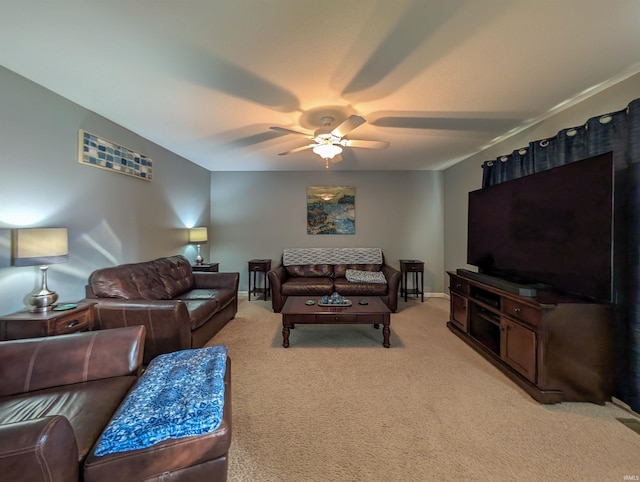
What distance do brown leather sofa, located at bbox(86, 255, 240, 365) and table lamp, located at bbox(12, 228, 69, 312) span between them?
0.37 m

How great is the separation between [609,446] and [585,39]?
2552mm

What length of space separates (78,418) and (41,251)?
142cm

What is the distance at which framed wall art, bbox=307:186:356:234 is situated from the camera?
5148 mm

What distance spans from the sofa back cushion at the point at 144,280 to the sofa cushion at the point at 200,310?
430 millimetres

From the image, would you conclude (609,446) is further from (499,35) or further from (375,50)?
(375,50)

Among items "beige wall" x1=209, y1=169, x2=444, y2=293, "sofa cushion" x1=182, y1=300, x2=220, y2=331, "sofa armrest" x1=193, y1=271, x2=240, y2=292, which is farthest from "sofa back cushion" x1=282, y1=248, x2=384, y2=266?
"sofa cushion" x1=182, y1=300, x2=220, y2=331

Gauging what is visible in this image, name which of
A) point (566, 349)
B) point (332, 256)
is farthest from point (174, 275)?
point (566, 349)

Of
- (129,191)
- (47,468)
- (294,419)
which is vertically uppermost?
(129,191)

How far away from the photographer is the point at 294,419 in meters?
1.79

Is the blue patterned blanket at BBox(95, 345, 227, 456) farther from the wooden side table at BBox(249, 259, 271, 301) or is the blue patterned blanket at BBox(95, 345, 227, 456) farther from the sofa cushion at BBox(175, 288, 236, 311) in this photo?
the wooden side table at BBox(249, 259, 271, 301)

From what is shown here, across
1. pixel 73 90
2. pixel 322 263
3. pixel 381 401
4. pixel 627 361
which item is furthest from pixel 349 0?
pixel 322 263

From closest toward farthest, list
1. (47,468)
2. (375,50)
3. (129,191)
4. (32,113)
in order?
(47,468)
(375,50)
(32,113)
(129,191)

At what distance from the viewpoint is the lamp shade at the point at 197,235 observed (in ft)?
14.0

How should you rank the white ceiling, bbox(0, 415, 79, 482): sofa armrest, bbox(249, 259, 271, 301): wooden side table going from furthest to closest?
bbox(249, 259, 271, 301): wooden side table < the white ceiling < bbox(0, 415, 79, 482): sofa armrest
